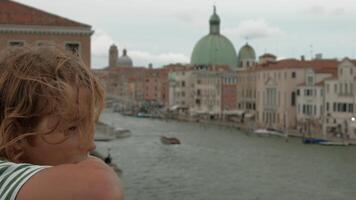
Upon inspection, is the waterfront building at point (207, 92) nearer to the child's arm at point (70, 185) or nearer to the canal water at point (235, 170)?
the canal water at point (235, 170)

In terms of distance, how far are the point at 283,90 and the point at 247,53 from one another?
26.8m

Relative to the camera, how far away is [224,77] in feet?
172

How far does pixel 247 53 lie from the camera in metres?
64.4

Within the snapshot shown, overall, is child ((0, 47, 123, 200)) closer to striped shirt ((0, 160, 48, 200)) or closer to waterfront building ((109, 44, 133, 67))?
striped shirt ((0, 160, 48, 200))

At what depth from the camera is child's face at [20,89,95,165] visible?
796 mm

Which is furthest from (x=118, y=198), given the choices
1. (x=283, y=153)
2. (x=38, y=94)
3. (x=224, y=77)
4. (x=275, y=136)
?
(x=224, y=77)

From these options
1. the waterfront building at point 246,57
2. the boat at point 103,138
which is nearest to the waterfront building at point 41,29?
the boat at point 103,138

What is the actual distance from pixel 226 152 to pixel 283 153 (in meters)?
1.78

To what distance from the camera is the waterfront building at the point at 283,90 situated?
37188 millimetres

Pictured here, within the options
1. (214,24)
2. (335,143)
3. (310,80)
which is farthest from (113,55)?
(335,143)

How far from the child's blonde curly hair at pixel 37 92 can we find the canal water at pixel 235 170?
40.8 feet

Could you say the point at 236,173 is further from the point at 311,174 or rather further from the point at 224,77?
the point at 224,77

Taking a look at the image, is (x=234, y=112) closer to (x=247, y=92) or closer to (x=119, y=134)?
(x=247, y=92)

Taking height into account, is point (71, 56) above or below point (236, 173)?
above
